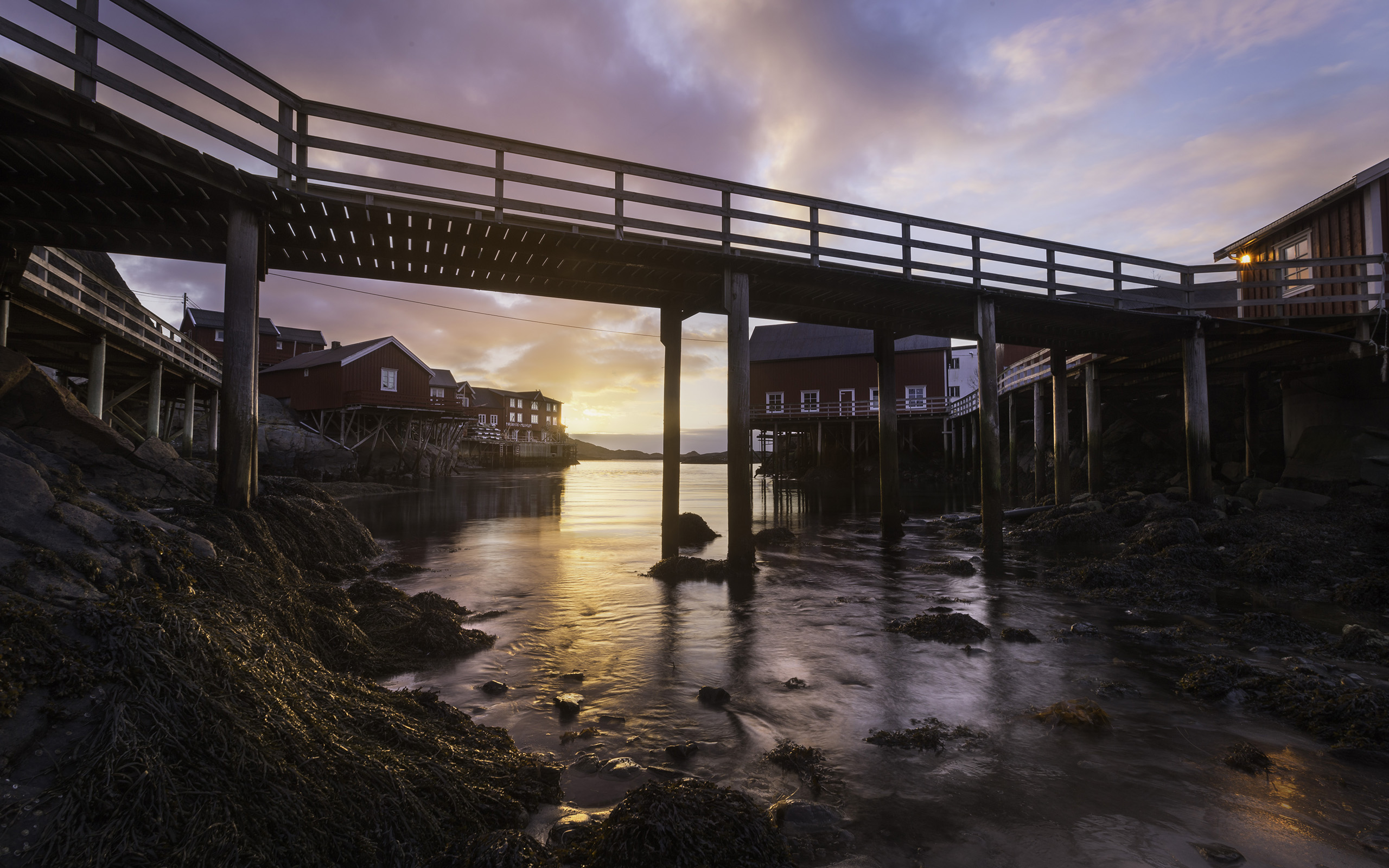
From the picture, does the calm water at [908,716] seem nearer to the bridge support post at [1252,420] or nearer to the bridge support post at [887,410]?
the bridge support post at [887,410]

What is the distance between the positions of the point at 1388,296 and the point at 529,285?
695 inches

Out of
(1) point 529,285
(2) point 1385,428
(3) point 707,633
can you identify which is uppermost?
(1) point 529,285

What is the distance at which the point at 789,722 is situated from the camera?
471 cm

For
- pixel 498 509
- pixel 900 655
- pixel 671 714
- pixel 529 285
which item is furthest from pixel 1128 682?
pixel 498 509

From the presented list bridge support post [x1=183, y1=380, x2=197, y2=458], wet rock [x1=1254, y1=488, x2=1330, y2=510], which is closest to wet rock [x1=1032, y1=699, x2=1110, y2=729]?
wet rock [x1=1254, y1=488, x2=1330, y2=510]

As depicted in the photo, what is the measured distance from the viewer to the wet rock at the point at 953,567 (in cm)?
1080

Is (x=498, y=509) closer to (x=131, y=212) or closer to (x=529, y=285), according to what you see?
(x=529, y=285)

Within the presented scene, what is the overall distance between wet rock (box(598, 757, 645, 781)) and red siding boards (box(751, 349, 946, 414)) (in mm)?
36969

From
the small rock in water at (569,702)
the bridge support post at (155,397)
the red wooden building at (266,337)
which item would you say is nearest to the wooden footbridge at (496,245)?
the small rock in water at (569,702)

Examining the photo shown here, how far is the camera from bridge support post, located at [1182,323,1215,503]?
13797 mm

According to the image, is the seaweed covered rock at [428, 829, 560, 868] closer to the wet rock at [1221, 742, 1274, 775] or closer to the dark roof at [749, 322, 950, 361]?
the wet rock at [1221, 742, 1274, 775]

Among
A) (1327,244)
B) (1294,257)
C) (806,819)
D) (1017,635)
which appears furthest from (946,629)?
(1294,257)

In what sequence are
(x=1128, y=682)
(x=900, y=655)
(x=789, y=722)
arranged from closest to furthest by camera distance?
1. (x=789, y=722)
2. (x=1128, y=682)
3. (x=900, y=655)

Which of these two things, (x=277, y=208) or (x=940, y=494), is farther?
(x=940, y=494)
